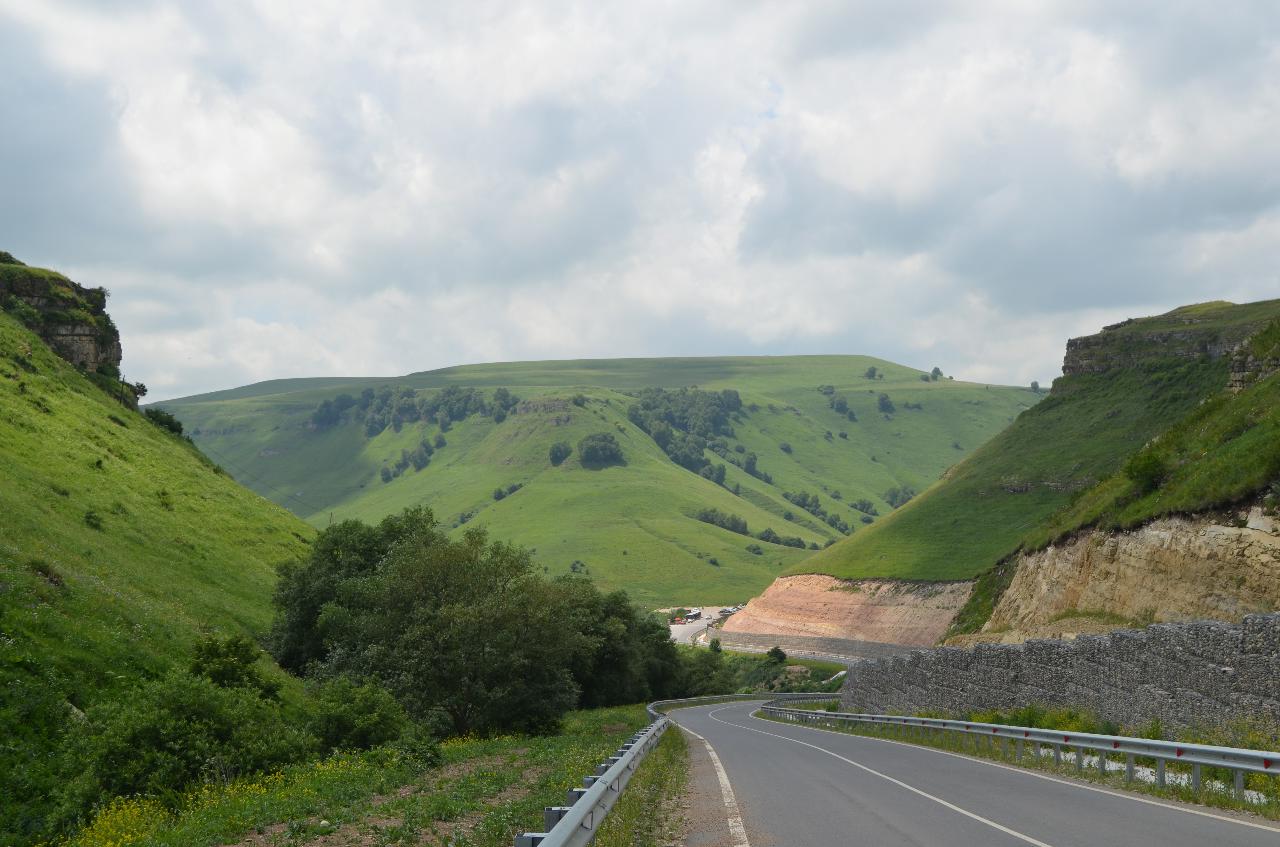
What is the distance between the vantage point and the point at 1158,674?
72.3ft

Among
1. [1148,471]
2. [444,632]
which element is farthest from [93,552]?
[1148,471]

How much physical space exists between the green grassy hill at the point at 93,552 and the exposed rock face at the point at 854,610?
58888 millimetres

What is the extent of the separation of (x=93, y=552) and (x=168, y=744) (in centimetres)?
2431

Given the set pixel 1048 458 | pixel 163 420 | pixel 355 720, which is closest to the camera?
pixel 355 720

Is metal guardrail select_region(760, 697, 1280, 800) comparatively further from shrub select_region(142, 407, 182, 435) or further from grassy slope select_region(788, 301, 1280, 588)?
shrub select_region(142, 407, 182, 435)

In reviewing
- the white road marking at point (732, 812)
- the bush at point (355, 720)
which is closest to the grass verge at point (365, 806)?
the white road marking at point (732, 812)

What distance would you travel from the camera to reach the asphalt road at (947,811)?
12312 millimetres

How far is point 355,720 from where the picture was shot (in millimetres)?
30812

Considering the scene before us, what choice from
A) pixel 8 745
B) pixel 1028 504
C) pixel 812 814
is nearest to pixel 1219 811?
pixel 812 814

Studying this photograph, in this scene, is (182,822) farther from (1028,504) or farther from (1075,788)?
(1028,504)

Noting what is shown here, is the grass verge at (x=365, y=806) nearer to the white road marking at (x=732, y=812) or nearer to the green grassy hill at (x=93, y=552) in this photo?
the white road marking at (x=732, y=812)

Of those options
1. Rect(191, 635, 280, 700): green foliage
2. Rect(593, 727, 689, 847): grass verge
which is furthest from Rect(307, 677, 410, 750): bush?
Rect(593, 727, 689, 847): grass verge

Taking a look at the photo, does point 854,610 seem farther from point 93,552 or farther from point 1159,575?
point 93,552

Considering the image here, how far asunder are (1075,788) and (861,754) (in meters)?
9.92
